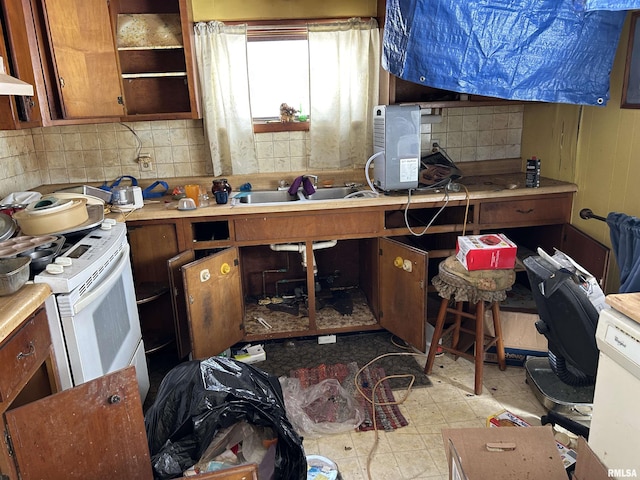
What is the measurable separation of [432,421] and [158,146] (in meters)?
2.25

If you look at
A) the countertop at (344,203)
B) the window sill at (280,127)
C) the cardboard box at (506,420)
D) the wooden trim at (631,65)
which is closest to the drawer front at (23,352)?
the countertop at (344,203)

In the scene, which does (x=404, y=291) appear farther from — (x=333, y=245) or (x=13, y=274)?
(x=13, y=274)

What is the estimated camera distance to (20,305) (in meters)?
1.32

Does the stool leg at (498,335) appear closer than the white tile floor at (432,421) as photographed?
No

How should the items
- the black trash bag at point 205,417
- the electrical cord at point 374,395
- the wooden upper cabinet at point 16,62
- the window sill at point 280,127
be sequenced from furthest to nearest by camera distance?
the window sill at point 280,127 < the wooden upper cabinet at point 16,62 < the electrical cord at point 374,395 < the black trash bag at point 205,417

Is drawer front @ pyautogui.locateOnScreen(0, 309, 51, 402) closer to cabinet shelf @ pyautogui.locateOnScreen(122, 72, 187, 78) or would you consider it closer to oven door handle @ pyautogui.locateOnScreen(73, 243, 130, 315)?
oven door handle @ pyautogui.locateOnScreen(73, 243, 130, 315)

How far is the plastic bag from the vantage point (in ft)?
6.60

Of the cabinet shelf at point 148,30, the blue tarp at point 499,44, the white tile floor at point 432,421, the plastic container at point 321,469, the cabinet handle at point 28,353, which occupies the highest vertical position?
the cabinet shelf at point 148,30

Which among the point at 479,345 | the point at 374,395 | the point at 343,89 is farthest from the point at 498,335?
the point at 343,89

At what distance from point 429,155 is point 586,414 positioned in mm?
1707

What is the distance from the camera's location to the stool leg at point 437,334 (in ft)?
7.48

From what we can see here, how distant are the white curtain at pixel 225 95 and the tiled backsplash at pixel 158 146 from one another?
113 millimetres

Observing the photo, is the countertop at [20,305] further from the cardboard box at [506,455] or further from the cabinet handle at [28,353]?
the cardboard box at [506,455]

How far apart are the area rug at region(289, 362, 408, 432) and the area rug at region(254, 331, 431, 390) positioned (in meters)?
0.06
